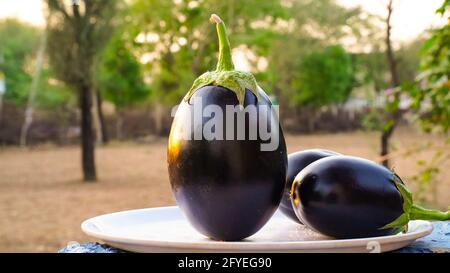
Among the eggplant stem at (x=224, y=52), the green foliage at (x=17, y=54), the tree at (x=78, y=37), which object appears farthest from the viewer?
the green foliage at (x=17, y=54)

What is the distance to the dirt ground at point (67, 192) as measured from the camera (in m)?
7.02

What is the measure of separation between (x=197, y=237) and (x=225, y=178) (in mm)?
141

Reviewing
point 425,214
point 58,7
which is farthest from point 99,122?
point 425,214

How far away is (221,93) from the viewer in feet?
3.38

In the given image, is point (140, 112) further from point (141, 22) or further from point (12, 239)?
point (12, 239)

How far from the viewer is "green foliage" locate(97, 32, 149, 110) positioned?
28016mm

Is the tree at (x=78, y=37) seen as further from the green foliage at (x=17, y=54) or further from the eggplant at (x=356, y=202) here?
the green foliage at (x=17, y=54)

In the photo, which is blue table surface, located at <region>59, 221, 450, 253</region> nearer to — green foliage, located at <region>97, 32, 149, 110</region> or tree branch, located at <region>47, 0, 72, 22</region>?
tree branch, located at <region>47, 0, 72, 22</region>

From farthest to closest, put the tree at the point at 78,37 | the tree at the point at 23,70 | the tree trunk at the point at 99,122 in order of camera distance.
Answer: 1. the tree at the point at 23,70
2. the tree trunk at the point at 99,122
3. the tree at the point at 78,37

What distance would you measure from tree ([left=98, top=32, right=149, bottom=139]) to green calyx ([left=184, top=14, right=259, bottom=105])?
1045 inches

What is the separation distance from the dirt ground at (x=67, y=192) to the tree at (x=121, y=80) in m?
8.90

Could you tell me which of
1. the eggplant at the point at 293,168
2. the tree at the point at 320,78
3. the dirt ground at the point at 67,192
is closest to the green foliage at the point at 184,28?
the dirt ground at the point at 67,192

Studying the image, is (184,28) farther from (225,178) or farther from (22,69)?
(225,178)
